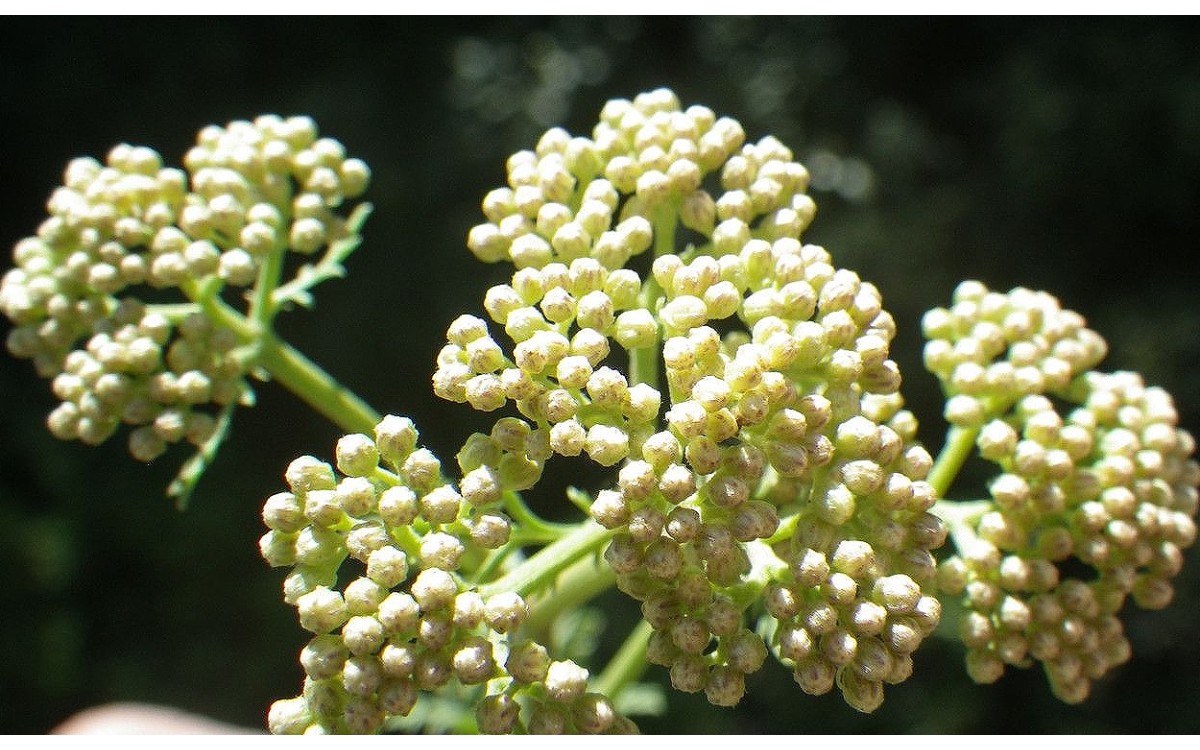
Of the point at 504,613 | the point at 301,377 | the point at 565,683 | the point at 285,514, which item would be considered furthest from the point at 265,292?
the point at 565,683

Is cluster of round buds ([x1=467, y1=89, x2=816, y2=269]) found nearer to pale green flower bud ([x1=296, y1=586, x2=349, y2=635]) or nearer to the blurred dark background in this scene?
pale green flower bud ([x1=296, y1=586, x2=349, y2=635])

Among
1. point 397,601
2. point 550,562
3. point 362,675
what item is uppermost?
point 550,562

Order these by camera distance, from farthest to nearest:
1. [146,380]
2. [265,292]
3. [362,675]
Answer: [265,292] < [146,380] < [362,675]

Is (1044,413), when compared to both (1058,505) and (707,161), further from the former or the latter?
(707,161)

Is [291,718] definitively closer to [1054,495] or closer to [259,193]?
[259,193]

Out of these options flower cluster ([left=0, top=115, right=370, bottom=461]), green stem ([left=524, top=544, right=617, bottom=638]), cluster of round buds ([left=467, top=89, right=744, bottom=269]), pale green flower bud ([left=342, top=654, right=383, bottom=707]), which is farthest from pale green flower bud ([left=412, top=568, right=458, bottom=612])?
flower cluster ([left=0, top=115, right=370, bottom=461])

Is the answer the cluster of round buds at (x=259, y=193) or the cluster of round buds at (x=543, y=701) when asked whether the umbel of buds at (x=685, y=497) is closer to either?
the cluster of round buds at (x=543, y=701)
